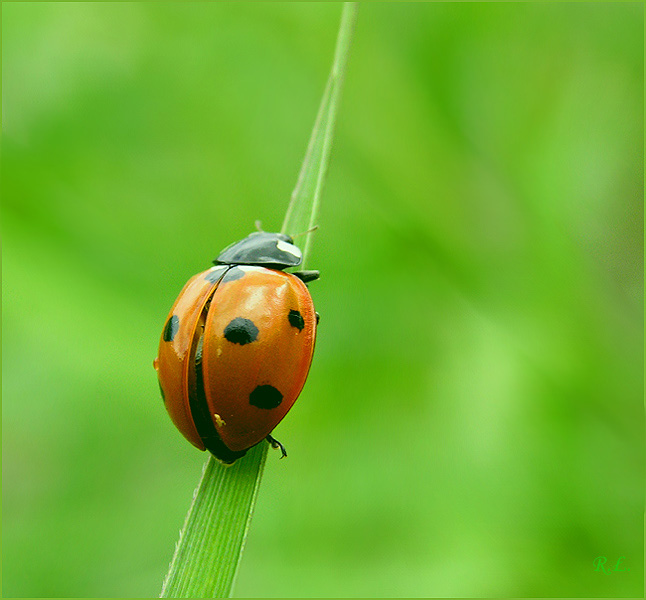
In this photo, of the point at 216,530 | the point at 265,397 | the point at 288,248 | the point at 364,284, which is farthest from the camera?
the point at 364,284

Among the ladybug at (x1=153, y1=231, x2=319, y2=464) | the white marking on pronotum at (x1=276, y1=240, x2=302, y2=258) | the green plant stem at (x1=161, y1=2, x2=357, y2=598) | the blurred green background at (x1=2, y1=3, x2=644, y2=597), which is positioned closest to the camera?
the green plant stem at (x1=161, y1=2, x2=357, y2=598)

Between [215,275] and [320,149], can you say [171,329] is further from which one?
[320,149]

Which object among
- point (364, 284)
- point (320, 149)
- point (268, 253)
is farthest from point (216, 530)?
point (364, 284)

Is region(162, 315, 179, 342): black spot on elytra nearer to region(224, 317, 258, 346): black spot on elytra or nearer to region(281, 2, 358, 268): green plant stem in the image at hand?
region(224, 317, 258, 346): black spot on elytra

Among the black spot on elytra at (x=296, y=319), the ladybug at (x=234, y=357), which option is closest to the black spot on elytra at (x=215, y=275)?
the ladybug at (x=234, y=357)

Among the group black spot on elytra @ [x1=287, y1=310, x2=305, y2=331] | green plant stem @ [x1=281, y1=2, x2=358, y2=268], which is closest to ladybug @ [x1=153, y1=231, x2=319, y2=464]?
black spot on elytra @ [x1=287, y1=310, x2=305, y2=331]

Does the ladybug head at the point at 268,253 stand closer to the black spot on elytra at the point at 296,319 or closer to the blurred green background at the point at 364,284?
the black spot on elytra at the point at 296,319
